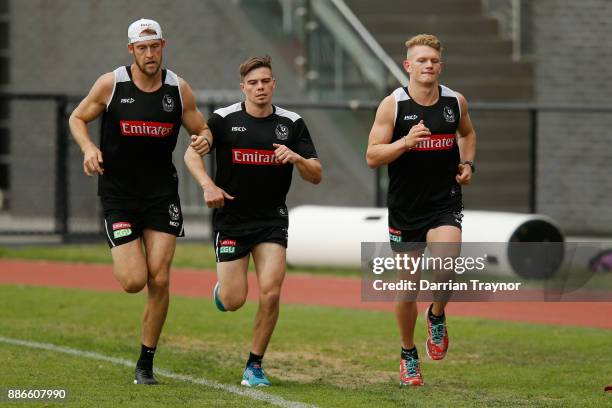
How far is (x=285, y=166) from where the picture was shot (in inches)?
376

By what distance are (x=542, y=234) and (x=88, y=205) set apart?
26.0 ft

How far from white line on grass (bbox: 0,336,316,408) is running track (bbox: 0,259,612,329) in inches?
158

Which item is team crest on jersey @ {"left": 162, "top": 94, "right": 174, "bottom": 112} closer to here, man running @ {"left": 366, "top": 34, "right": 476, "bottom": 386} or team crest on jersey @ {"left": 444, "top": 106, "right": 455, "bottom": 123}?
man running @ {"left": 366, "top": 34, "right": 476, "bottom": 386}

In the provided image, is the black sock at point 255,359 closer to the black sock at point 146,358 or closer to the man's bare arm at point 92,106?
the black sock at point 146,358

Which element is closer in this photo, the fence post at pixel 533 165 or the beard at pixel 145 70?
the beard at pixel 145 70

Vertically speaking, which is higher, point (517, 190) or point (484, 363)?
point (517, 190)

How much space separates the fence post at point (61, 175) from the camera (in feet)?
65.5

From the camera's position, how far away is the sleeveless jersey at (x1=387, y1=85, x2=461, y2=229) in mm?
9453

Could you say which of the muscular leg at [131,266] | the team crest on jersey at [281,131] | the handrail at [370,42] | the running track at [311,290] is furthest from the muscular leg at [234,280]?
the handrail at [370,42]

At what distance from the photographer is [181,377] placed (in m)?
9.84

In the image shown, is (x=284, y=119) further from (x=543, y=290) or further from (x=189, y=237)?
(x=189, y=237)

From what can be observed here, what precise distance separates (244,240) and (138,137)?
1010mm

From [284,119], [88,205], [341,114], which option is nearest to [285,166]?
[284,119]

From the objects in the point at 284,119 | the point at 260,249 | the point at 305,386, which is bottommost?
the point at 305,386
